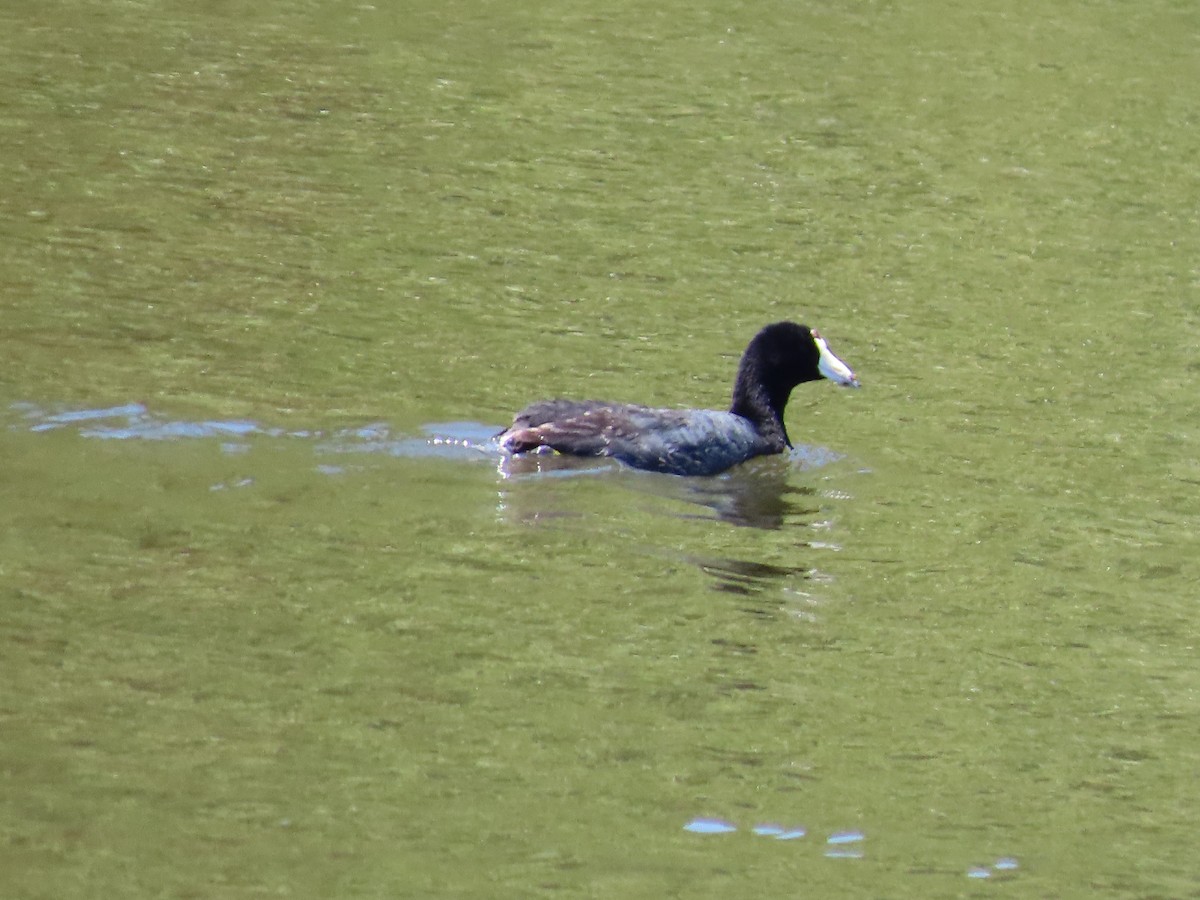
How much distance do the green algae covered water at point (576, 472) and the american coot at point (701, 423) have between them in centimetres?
18

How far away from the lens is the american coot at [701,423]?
436 inches

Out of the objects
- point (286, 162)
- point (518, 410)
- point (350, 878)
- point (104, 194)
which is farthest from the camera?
point (286, 162)

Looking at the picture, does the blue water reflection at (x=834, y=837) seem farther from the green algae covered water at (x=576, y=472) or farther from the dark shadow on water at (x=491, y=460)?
the dark shadow on water at (x=491, y=460)

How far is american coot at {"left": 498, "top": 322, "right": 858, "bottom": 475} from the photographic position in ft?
36.4

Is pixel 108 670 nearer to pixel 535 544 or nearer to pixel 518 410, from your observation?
pixel 535 544

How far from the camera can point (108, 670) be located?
7.42 metres

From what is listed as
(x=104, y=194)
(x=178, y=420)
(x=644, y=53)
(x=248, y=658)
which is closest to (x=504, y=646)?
(x=248, y=658)

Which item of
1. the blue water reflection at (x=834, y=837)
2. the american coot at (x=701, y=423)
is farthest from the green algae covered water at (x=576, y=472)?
the american coot at (x=701, y=423)

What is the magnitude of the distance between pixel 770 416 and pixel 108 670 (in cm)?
569

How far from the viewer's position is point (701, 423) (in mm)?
11586

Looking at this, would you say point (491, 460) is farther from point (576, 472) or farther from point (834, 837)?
point (834, 837)

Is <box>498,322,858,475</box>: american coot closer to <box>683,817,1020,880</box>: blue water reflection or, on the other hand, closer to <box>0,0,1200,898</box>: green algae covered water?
<box>0,0,1200,898</box>: green algae covered water

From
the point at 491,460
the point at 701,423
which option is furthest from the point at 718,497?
the point at 491,460

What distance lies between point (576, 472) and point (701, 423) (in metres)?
0.96
